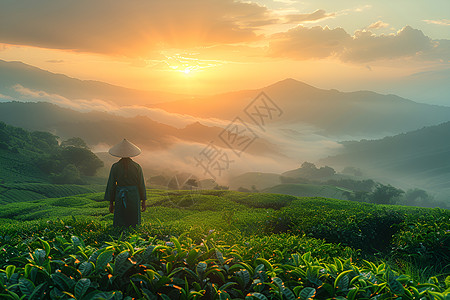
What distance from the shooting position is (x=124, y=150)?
716 cm

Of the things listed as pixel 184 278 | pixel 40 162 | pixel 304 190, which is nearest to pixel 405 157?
pixel 304 190

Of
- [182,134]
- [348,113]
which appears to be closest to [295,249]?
[182,134]

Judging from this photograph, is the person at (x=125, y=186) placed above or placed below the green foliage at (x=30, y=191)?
above

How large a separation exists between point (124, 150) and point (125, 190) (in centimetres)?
85

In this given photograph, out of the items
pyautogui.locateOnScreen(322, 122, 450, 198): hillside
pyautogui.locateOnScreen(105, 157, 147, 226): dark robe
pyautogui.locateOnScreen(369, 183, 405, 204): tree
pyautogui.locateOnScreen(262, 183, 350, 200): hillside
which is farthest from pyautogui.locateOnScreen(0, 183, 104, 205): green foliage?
pyautogui.locateOnScreen(322, 122, 450, 198): hillside

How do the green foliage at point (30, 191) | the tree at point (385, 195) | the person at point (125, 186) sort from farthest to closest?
1. the tree at point (385, 195)
2. the green foliage at point (30, 191)
3. the person at point (125, 186)

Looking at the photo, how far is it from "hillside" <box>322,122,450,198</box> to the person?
117 m

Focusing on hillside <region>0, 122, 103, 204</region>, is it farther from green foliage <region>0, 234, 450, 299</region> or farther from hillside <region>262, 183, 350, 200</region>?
green foliage <region>0, 234, 450, 299</region>

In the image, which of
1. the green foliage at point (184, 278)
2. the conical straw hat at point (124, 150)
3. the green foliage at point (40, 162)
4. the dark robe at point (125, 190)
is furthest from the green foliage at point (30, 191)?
the green foliage at point (184, 278)

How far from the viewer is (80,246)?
341 centimetres

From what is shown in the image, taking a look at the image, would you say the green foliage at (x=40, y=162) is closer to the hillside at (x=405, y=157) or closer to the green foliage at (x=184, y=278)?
the green foliage at (x=184, y=278)

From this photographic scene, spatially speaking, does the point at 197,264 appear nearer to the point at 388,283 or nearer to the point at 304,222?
the point at 388,283

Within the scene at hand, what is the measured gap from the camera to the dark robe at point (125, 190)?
7.25 m

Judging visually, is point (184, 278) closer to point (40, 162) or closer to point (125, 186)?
point (125, 186)
